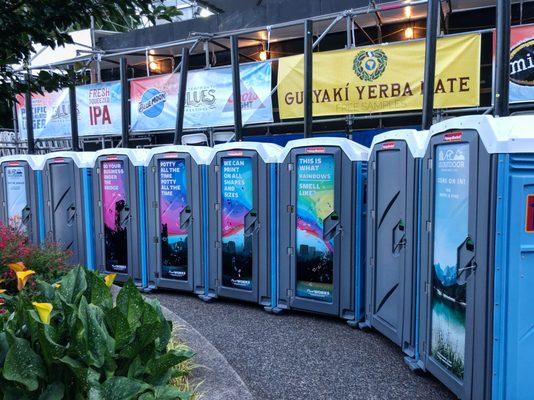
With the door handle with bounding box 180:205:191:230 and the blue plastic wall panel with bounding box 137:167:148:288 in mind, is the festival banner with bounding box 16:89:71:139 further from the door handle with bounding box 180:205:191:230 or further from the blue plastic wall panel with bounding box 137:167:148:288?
the door handle with bounding box 180:205:191:230

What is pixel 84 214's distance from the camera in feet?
24.8

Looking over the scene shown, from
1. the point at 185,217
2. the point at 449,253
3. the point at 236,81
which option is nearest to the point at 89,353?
the point at 449,253

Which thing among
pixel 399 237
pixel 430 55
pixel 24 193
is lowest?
pixel 399 237

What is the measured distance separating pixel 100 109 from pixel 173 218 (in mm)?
5314

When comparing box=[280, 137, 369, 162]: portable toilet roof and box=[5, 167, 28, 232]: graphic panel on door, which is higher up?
box=[280, 137, 369, 162]: portable toilet roof

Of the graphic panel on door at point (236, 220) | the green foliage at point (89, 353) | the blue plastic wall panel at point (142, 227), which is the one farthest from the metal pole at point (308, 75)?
the green foliage at point (89, 353)

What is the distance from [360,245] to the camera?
5445 mm

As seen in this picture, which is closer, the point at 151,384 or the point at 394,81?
the point at 151,384

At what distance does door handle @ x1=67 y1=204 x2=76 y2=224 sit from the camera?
7.68m

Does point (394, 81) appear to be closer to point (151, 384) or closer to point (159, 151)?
point (159, 151)

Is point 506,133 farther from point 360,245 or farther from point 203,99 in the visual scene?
point 203,99

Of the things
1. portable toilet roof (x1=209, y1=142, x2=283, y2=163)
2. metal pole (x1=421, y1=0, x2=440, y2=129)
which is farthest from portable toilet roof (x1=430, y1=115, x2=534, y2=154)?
portable toilet roof (x1=209, y1=142, x2=283, y2=163)

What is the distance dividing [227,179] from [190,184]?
2.00ft

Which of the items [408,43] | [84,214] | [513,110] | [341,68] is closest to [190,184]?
[84,214]
